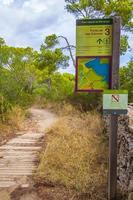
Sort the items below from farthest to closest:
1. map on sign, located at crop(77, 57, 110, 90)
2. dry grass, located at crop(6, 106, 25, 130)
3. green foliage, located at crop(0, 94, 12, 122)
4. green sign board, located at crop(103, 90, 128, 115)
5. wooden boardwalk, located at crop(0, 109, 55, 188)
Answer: dry grass, located at crop(6, 106, 25, 130) → green foliage, located at crop(0, 94, 12, 122) → wooden boardwalk, located at crop(0, 109, 55, 188) → map on sign, located at crop(77, 57, 110, 90) → green sign board, located at crop(103, 90, 128, 115)

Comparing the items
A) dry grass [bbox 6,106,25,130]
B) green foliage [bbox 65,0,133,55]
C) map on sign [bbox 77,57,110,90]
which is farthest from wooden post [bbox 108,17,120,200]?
green foliage [bbox 65,0,133,55]

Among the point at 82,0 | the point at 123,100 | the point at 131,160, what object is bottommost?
the point at 131,160

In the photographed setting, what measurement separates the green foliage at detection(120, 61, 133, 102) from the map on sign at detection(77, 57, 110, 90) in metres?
8.63

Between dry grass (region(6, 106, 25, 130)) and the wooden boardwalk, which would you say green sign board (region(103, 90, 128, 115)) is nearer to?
the wooden boardwalk

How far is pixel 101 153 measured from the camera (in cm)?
844

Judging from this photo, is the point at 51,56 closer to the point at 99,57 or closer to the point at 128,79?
the point at 128,79

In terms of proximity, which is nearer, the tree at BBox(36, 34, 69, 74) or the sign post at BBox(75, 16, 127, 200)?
the sign post at BBox(75, 16, 127, 200)

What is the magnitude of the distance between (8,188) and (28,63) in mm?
28904

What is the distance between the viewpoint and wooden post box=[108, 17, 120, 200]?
5648mm

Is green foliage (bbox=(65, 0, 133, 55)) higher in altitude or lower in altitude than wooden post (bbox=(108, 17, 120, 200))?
higher

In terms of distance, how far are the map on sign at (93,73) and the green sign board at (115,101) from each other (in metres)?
0.18

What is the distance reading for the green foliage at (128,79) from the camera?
14.6 m

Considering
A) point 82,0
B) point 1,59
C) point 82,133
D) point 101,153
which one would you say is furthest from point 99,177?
point 82,0

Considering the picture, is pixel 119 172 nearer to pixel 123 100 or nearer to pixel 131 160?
pixel 131 160
